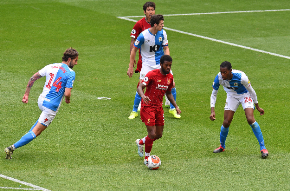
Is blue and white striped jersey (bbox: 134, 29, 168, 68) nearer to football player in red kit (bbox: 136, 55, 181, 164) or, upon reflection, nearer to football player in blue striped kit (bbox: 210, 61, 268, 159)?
football player in blue striped kit (bbox: 210, 61, 268, 159)

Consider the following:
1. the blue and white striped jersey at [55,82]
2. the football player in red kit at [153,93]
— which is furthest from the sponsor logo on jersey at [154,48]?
the blue and white striped jersey at [55,82]

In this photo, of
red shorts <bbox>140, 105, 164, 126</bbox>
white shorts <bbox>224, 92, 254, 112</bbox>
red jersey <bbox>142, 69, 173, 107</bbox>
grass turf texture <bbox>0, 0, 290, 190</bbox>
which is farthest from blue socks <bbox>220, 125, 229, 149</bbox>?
red jersey <bbox>142, 69, 173, 107</bbox>

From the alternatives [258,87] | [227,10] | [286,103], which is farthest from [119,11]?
[286,103]

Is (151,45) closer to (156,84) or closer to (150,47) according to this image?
(150,47)

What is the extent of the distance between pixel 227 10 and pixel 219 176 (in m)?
21.3

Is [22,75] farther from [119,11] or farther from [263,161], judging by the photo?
[119,11]

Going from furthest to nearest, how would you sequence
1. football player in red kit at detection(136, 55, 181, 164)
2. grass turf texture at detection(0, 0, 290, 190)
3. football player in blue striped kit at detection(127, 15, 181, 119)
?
football player in blue striped kit at detection(127, 15, 181, 119)
football player in red kit at detection(136, 55, 181, 164)
grass turf texture at detection(0, 0, 290, 190)

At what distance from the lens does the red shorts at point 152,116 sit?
9.10m

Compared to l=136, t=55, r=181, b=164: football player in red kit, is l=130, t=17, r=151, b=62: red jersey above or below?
above

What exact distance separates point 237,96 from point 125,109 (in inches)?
162

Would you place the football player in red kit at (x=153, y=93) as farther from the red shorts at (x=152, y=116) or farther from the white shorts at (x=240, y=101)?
the white shorts at (x=240, y=101)

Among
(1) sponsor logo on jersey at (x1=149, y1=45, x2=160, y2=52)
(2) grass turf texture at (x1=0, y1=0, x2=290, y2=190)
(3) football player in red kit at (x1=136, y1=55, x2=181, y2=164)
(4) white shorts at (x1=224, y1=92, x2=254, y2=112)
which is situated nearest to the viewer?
(2) grass turf texture at (x1=0, y1=0, x2=290, y2=190)

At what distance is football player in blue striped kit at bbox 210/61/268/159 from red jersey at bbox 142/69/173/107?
1.14m

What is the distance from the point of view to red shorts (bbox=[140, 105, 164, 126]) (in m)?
9.10
